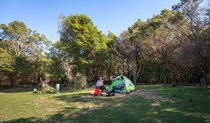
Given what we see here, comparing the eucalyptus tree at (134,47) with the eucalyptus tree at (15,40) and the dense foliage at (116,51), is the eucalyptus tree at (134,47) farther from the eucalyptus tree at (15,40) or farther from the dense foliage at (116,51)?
the eucalyptus tree at (15,40)

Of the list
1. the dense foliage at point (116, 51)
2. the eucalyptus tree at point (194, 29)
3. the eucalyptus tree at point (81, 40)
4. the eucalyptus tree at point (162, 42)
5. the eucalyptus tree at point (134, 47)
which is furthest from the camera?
the eucalyptus tree at point (81, 40)

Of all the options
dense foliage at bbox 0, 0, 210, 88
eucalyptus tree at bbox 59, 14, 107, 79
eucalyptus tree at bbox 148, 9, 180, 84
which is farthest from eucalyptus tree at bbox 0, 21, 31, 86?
eucalyptus tree at bbox 148, 9, 180, 84

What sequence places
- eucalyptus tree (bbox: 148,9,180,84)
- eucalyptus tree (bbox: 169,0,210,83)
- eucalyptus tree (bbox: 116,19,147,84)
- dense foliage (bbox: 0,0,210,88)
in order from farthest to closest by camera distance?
1. eucalyptus tree (bbox: 116,19,147,84)
2. eucalyptus tree (bbox: 148,9,180,84)
3. dense foliage (bbox: 0,0,210,88)
4. eucalyptus tree (bbox: 169,0,210,83)

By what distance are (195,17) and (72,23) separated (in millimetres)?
13660

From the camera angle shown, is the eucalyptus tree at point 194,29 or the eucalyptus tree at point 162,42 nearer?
the eucalyptus tree at point 194,29

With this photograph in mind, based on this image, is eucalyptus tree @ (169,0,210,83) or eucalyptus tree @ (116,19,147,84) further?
eucalyptus tree @ (116,19,147,84)

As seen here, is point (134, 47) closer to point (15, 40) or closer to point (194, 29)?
point (194, 29)

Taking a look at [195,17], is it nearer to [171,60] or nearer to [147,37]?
[147,37]

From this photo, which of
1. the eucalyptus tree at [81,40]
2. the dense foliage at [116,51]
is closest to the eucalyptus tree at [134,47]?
the dense foliage at [116,51]

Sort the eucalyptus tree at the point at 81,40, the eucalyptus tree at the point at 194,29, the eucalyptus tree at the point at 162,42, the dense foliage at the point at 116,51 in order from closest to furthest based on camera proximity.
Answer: the eucalyptus tree at the point at 194,29 < the dense foliage at the point at 116,51 < the eucalyptus tree at the point at 162,42 < the eucalyptus tree at the point at 81,40

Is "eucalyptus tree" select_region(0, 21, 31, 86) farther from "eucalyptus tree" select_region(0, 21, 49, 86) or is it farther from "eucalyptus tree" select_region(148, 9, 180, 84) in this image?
"eucalyptus tree" select_region(148, 9, 180, 84)

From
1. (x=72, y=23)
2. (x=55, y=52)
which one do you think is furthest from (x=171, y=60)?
(x=55, y=52)

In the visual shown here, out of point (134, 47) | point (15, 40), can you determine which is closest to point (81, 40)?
point (134, 47)

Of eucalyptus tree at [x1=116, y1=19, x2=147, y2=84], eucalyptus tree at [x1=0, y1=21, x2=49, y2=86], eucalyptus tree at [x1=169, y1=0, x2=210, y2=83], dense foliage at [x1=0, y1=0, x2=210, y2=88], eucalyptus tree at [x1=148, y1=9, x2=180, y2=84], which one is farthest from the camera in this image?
eucalyptus tree at [x1=0, y1=21, x2=49, y2=86]
